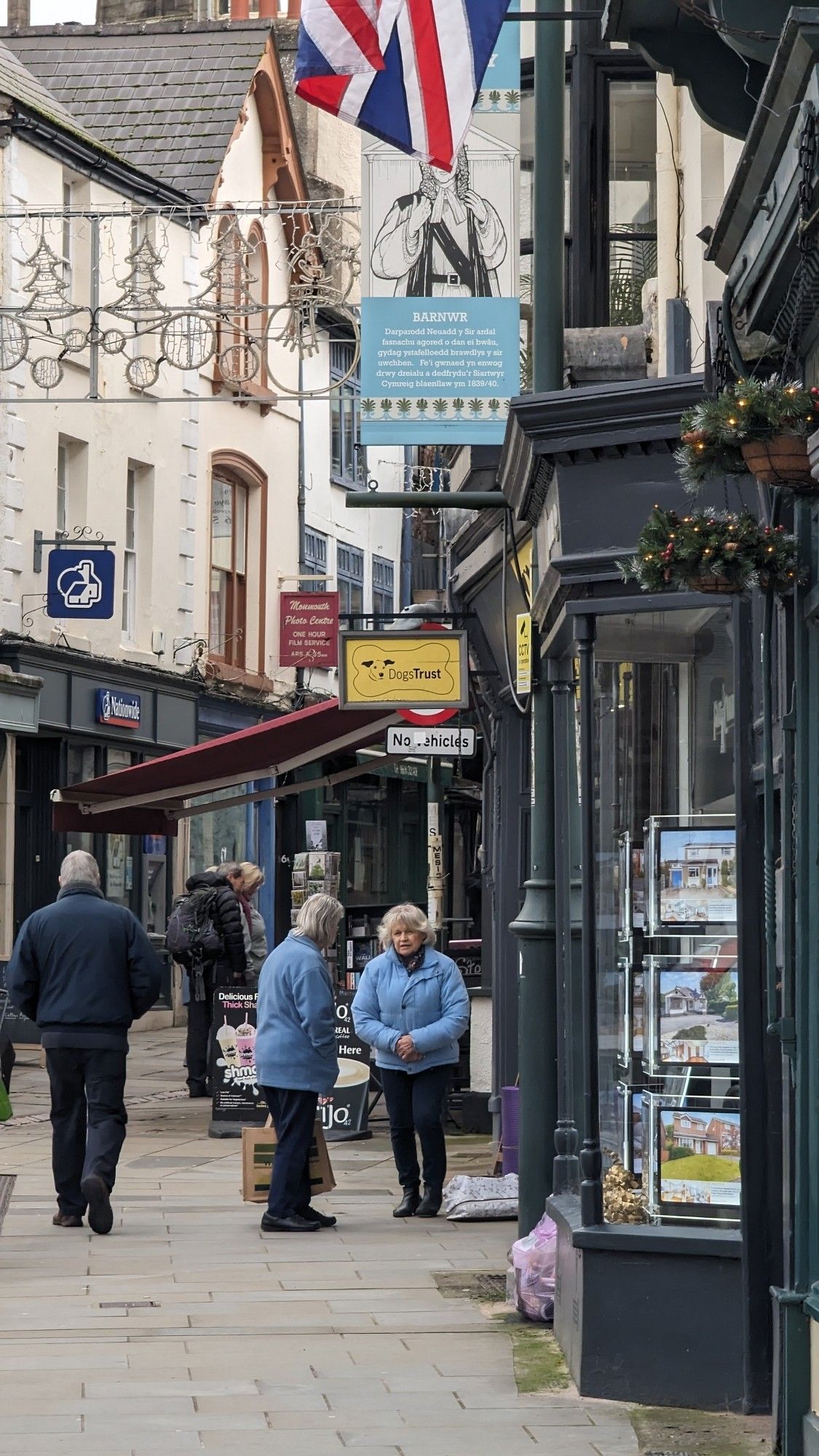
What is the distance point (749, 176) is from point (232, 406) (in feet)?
81.7

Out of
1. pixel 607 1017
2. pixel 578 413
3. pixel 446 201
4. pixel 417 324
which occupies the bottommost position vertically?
pixel 607 1017

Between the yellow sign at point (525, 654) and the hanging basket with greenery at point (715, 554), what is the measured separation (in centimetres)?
310

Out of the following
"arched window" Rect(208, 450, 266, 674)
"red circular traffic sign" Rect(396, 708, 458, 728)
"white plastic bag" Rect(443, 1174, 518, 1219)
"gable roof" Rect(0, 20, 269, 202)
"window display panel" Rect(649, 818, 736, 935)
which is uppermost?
"gable roof" Rect(0, 20, 269, 202)

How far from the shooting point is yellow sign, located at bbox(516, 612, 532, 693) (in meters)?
9.89

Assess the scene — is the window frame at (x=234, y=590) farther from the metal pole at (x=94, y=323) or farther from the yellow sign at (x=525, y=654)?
the yellow sign at (x=525, y=654)

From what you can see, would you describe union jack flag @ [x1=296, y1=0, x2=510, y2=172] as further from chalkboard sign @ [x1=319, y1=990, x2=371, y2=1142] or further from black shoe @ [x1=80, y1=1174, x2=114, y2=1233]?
chalkboard sign @ [x1=319, y1=990, x2=371, y2=1142]

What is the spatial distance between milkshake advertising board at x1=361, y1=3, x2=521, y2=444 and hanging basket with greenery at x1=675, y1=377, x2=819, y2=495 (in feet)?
16.5

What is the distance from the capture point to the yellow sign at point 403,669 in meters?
13.4

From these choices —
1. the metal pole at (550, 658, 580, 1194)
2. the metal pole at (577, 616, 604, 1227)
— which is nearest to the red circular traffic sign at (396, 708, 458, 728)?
the metal pole at (550, 658, 580, 1194)

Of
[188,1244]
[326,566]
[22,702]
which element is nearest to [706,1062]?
[188,1244]

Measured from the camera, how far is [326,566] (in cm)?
3497

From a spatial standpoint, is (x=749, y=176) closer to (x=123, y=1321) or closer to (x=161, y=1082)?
(x=123, y=1321)

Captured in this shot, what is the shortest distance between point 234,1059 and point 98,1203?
411 cm

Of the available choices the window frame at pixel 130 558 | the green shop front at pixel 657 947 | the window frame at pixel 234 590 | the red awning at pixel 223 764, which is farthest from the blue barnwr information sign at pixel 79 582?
the green shop front at pixel 657 947
